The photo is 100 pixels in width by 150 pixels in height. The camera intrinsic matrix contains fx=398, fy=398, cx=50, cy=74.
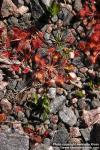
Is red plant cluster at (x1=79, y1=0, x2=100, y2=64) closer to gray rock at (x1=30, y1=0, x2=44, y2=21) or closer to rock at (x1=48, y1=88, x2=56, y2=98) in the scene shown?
gray rock at (x1=30, y1=0, x2=44, y2=21)

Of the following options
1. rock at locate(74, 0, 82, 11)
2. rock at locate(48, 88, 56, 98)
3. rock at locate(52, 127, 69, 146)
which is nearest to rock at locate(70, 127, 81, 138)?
rock at locate(52, 127, 69, 146)

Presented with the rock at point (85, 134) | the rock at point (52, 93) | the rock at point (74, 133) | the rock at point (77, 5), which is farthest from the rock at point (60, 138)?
the rock at point (77, 5)

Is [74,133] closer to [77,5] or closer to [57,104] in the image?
[57,104]

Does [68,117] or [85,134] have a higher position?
[68,117]

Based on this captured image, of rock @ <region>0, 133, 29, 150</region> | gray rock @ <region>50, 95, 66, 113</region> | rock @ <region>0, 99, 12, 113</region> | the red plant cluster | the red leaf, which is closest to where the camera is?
rock @ <region>0, 133, 29, 150</region>

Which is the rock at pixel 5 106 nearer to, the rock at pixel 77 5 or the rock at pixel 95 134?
the rock at pixel 95 134

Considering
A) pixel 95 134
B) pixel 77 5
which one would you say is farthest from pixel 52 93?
pixel 77 5

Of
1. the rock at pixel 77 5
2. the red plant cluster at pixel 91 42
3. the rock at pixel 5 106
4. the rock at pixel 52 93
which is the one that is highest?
the rock at pixel 77 5
